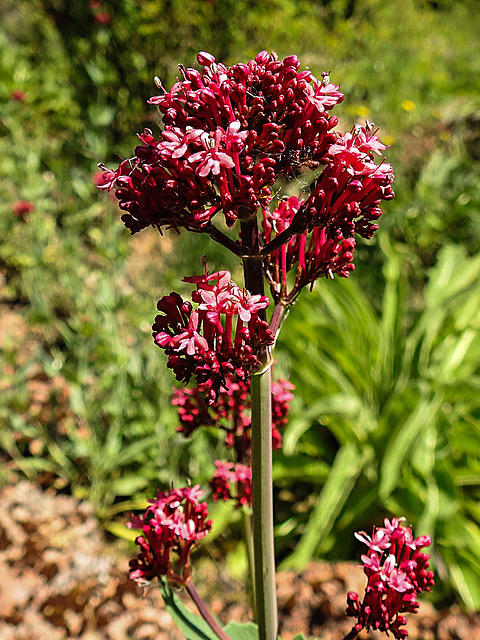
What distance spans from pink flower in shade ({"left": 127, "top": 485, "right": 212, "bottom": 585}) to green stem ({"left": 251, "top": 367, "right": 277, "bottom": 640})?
0.13 meters

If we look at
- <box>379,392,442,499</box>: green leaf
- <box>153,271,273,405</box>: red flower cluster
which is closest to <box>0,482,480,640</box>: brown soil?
<box>379,392,442,499</box>: green leaf

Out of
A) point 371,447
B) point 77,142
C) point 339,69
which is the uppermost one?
point 339,69

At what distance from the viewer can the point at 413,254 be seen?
3.84m

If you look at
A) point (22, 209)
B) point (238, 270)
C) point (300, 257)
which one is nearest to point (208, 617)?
point (300, 257)

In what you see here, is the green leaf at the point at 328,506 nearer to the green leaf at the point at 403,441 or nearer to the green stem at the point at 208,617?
the green leaf at the point at 403,441

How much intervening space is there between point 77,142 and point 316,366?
12.2ft

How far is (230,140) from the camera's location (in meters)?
0.71

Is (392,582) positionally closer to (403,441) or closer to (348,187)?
(348,187)

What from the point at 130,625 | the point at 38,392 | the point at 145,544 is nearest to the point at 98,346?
the point at 38,392

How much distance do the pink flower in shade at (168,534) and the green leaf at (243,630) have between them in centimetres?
17

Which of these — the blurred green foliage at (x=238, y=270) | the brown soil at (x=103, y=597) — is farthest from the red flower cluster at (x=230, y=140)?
the brown soil at (x=103, y=597)

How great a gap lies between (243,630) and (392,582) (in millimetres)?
365

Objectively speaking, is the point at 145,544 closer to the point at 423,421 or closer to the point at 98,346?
the point at 423,421

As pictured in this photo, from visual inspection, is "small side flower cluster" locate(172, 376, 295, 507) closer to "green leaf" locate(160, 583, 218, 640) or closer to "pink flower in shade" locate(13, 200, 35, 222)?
"green leaf" locate(160, 583, 218, 640)
